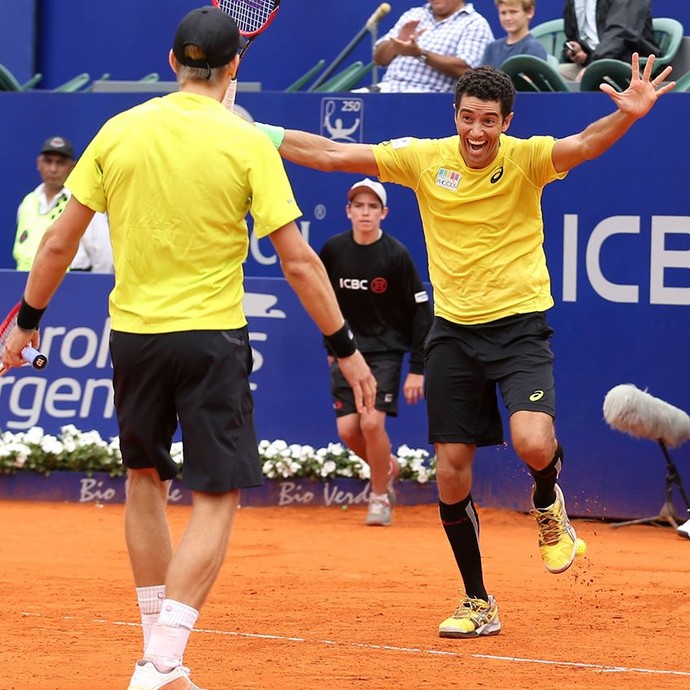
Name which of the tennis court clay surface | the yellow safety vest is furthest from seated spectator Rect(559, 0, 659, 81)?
the yellow safety vest

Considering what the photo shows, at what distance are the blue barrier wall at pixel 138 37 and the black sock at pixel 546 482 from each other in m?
8.27

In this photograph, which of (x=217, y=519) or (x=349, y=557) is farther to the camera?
(x=349, y=557)

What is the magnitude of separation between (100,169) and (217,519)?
1.21 meters

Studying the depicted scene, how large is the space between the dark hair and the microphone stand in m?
4.29

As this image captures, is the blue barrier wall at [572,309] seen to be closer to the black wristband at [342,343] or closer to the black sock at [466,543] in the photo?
the black sock at [466,543]

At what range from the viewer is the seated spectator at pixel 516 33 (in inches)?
440

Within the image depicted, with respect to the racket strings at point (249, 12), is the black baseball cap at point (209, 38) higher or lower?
lower

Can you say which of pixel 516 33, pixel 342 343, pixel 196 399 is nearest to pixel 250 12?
pixel 342 343

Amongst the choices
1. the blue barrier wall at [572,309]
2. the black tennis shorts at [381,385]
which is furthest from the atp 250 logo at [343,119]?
the black tennis shorts at [381,385]

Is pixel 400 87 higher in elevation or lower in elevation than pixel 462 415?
higher

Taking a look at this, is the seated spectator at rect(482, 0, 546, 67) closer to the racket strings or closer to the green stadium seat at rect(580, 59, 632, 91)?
the green stadium seat at rect(580, 59, 632, 91)

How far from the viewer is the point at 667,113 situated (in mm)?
10117

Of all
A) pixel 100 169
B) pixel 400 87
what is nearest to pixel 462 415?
pixel 100 169

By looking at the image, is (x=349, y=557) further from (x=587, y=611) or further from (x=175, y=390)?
(x=175, y=390)
